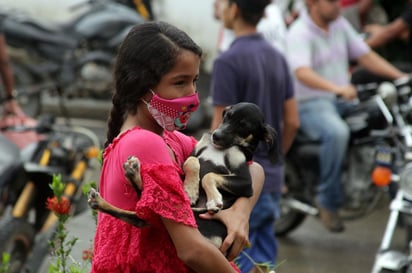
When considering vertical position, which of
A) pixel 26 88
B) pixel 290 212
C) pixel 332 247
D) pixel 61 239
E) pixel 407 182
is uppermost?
pixel 61 239

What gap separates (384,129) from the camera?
6824mm

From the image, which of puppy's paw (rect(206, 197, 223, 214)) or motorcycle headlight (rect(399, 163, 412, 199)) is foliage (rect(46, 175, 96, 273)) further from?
motorcycle headlight (rect(399, 163, 412, 199))

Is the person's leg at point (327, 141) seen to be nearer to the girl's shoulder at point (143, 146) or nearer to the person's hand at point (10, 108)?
the person's hand at point (10, 108)

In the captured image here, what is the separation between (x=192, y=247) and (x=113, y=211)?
20cm

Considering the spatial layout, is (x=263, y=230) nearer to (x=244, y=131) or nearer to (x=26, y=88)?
(x=244, y=131)

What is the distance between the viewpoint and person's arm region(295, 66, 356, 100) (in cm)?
662

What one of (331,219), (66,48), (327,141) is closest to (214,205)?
(327,141)

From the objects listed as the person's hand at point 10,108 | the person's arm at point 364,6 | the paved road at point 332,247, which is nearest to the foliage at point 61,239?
the paved road at point 332,247

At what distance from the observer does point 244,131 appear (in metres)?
2.77

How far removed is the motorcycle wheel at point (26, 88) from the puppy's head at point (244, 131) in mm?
8155

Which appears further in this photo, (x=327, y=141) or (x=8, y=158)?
(x=327, y=141)

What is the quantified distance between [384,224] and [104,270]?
5.77m

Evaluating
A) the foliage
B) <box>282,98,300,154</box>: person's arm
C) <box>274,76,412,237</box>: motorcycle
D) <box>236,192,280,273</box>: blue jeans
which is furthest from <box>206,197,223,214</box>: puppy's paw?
<box>274,76,412,237</box>: motorcycle

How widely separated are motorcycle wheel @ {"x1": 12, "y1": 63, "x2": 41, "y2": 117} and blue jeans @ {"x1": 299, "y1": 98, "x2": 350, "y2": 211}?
4604mm
